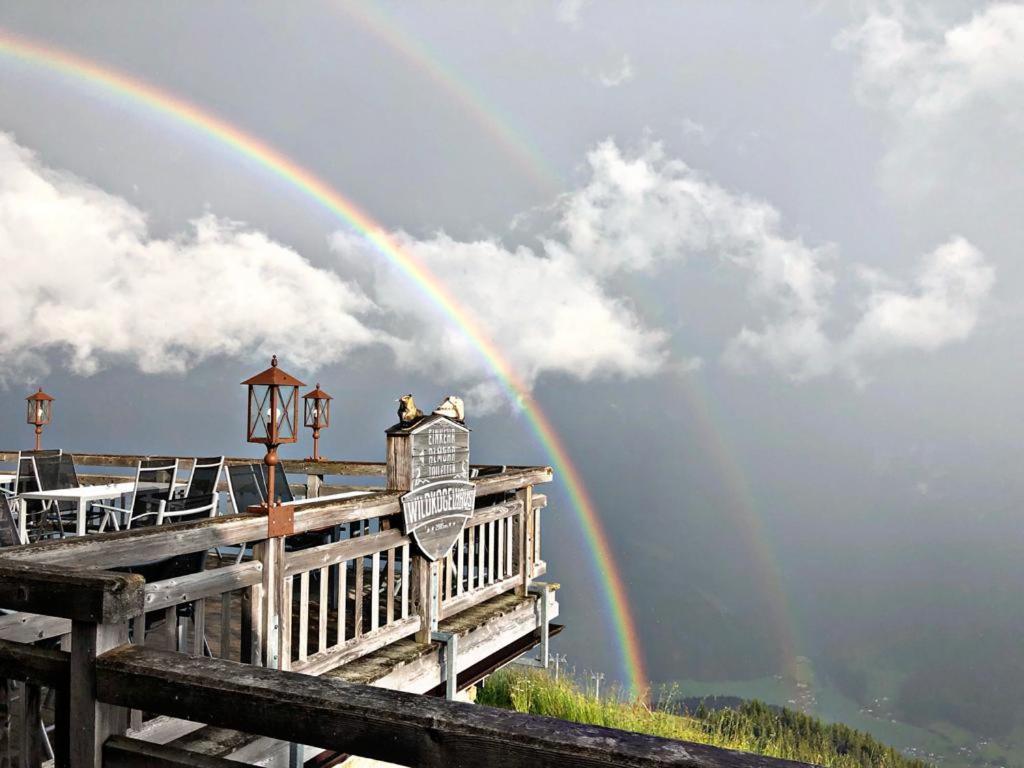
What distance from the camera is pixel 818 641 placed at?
7864 inches

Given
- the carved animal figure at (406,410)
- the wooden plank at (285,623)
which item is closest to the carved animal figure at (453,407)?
the carved animal figure at (406,410)

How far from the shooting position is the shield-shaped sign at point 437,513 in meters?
5.59

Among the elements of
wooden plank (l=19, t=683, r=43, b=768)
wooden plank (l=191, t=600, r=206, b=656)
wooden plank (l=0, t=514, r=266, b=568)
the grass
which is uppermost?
wooden plank (l=0, t=514, r=266, b=568)

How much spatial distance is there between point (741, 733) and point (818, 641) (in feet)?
697

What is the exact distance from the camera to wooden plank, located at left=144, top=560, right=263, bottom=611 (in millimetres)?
3463

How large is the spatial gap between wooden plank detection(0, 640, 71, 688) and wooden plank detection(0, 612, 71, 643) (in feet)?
2.80

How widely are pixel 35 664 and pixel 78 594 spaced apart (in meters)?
0.36

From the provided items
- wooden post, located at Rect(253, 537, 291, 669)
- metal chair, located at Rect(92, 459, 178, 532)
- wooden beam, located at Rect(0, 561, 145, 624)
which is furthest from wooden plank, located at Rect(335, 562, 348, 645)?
wooden beam, located at Rect(0, 561, 145, 624)

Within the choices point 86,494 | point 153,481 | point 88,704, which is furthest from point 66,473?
point 88,704

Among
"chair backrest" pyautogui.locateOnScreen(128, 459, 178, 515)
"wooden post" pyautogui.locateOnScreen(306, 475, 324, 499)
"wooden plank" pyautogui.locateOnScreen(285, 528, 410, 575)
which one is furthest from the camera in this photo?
"wooden post" pyautogui.locateOnScreen(306, 475, 324, 499)

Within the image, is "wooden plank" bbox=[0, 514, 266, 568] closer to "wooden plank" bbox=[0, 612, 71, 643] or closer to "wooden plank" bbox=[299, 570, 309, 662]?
"wooden plank" bbox=[0, 612, 71, 643]

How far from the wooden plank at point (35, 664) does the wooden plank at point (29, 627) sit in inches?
33.6

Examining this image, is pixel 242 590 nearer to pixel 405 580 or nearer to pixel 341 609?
pixel 341 609

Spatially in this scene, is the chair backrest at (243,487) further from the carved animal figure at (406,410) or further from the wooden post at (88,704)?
the wooden post at (88,704)
